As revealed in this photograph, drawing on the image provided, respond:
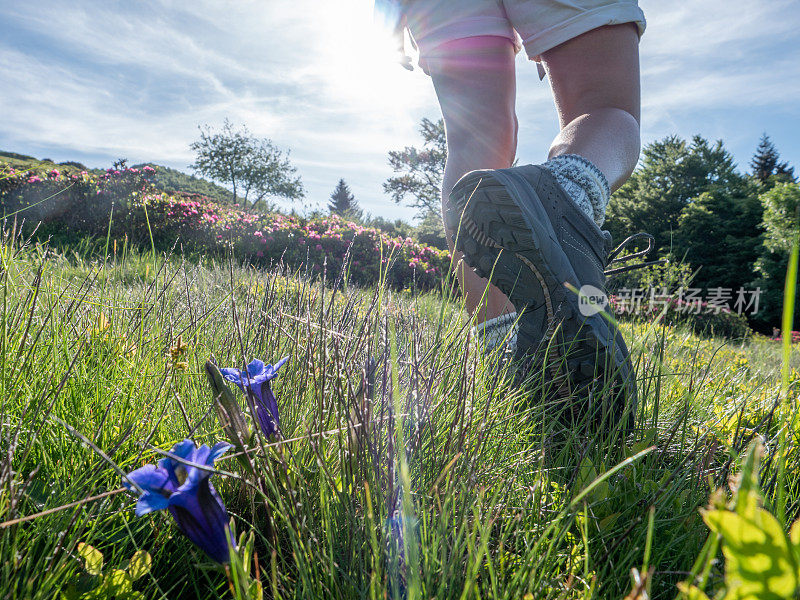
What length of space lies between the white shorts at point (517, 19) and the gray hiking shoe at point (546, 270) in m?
0.68

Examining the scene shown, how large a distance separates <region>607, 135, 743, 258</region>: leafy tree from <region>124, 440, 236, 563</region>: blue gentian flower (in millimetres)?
28833

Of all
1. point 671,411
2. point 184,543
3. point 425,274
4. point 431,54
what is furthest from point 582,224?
point 425,274

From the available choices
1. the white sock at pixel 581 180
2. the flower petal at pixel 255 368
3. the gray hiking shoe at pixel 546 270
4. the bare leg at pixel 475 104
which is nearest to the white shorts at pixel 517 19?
the bare leg at pixel 475 104

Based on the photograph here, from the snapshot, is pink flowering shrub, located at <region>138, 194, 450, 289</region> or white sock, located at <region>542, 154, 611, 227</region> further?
pink flowering shrub, located at <region>138, 194, 450, 289</region>

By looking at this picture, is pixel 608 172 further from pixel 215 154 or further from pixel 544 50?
pixel 215 154

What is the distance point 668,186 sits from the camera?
2897 cm

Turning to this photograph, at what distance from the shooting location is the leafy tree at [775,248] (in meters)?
20.5

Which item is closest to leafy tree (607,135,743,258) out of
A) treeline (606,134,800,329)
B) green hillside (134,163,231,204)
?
treeline (606,134,800,329)

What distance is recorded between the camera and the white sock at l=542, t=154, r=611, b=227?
1704 mm

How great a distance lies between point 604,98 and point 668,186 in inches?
1252

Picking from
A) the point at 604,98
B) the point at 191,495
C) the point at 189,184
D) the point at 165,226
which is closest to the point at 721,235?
the point at 165,226

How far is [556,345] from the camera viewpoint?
1.37 metres

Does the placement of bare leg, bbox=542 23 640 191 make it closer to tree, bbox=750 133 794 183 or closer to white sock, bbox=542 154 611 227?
white sock, bbox=542 154 611 227

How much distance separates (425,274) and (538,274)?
913cm
